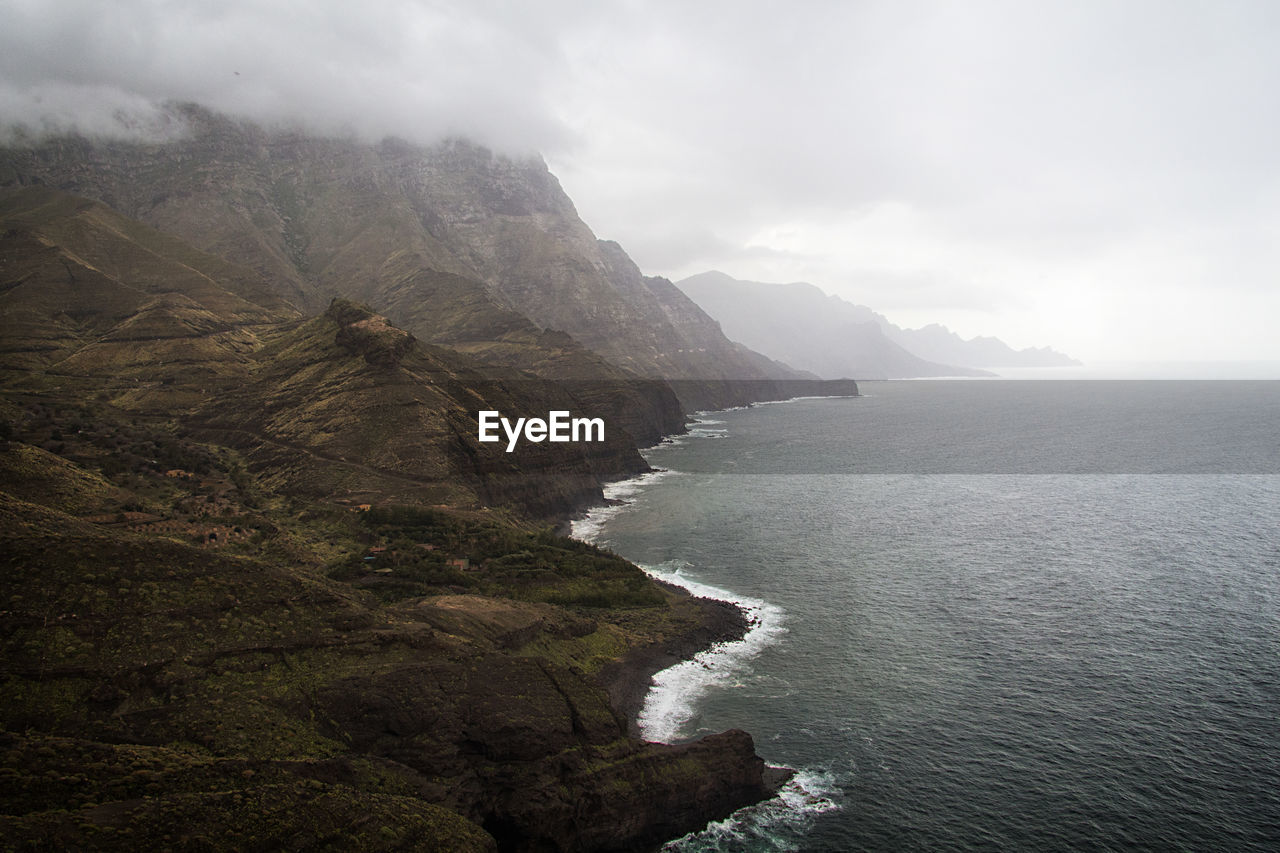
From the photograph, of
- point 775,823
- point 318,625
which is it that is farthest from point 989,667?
point 318,625

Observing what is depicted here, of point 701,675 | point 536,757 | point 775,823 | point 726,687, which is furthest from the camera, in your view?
point 701,675

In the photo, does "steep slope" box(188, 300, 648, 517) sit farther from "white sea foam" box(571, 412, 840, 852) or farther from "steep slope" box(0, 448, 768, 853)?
"steep slope" box(0, 448, 768, 853)

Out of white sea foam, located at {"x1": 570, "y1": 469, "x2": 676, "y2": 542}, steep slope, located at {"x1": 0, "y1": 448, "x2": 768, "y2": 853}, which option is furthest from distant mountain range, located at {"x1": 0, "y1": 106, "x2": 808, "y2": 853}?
white sea foam, located at {"x1": 570, "y1": 469, "x2": 676, "y2": 542}

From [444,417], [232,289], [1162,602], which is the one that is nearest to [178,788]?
[444,417]

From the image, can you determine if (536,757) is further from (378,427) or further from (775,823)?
(378,427)

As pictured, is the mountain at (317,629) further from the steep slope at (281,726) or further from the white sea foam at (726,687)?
the white sea foam at (726,687)

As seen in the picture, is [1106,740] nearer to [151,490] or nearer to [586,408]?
[151,490]

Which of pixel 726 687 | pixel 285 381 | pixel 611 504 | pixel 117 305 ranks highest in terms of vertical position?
pixel 117 305
